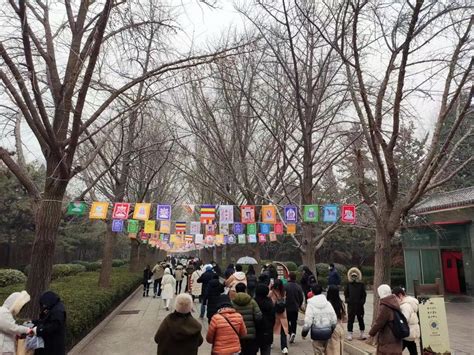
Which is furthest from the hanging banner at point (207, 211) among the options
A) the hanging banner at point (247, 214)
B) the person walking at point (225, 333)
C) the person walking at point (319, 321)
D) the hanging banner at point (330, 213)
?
the person walking at point (225, 333)

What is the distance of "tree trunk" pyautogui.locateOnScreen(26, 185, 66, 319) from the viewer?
22.2 feet

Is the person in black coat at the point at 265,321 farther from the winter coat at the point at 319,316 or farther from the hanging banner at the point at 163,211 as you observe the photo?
the hanging banner at the point at 163,211

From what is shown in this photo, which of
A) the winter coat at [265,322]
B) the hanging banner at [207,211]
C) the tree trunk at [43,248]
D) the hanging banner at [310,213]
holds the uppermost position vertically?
the hanging banner at [207,211]

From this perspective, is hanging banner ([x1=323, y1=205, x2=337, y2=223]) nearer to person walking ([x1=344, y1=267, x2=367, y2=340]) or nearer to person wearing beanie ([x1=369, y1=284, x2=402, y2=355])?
person walking ([x1=344, y1=267, x2=367, y2=340])

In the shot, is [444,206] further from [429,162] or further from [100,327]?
[100,327]

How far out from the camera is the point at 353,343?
8.73 m

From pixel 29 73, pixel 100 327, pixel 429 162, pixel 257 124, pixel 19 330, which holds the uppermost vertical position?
pixel 257 124

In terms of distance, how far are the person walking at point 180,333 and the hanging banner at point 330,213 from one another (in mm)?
9408

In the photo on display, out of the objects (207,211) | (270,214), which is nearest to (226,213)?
(207,211)

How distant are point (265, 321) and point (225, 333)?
61.6 inches

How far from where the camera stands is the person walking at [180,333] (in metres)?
4.65

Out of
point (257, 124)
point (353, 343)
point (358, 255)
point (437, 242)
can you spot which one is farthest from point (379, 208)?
point (358, 255)

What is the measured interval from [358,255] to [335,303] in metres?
26.9

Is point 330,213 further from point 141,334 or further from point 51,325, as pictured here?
point 51,325
